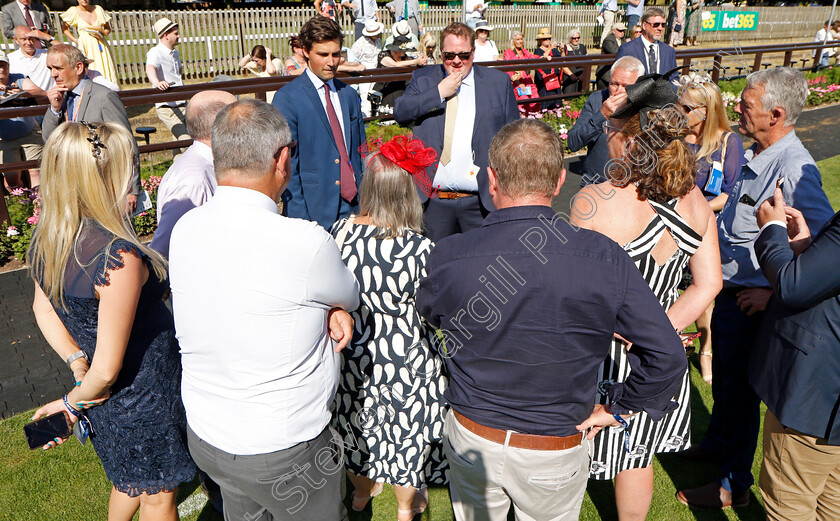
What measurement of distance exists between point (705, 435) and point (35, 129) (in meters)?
7.52

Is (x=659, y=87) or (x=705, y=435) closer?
(x=659, y=87)

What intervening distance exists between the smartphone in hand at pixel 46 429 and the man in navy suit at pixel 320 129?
2.19m

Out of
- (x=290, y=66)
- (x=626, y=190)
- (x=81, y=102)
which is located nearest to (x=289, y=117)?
(x=81, y=102)

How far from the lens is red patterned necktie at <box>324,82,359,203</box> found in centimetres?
415

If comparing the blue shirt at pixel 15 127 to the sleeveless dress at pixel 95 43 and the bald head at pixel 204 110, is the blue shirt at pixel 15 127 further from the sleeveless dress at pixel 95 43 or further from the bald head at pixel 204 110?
the bald head at pixel 204 110

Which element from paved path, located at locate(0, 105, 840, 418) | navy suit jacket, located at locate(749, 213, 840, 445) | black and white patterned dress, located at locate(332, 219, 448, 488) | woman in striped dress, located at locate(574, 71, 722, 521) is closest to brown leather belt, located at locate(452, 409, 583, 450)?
woman in striped dress, located at locate(574, 71, 722, 521)

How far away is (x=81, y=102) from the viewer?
191 inches

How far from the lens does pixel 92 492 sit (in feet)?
10.2

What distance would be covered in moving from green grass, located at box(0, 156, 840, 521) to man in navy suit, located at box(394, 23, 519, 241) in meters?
1.96

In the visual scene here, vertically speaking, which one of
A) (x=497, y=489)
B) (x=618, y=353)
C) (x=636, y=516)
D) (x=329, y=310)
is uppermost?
(x=329, y=310)

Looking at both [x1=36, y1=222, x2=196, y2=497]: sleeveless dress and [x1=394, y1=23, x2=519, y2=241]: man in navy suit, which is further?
[x1=394, y1=23, x2=519, y2=241]: man in navy suit

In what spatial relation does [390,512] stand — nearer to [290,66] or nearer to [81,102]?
[81,102]

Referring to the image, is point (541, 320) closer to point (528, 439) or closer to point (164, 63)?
point (528, 439)

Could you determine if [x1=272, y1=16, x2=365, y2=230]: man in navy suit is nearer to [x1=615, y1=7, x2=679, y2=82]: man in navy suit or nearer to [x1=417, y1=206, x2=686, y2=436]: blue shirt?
[x1=417, y1=206, x2=686, y2=436]: blue shirt
